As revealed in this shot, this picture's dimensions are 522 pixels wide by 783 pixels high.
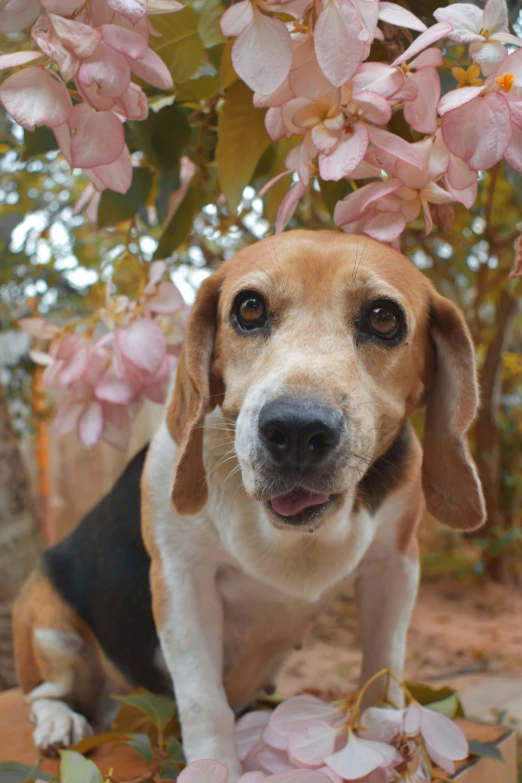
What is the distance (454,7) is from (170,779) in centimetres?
137

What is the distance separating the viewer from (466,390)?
1.36 metres

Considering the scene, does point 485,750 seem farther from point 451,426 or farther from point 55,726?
point 55,726

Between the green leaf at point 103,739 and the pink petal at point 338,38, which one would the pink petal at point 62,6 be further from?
the green leaf at point 103,739

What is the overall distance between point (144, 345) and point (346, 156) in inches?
23.6

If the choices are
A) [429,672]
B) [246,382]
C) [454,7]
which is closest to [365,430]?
[246,382]

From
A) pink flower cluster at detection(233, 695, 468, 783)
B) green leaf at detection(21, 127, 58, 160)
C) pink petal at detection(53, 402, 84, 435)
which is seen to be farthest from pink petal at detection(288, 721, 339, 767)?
green leaf at detection(21, 127, 58, 160)

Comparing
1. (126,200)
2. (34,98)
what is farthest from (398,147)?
(126,200)

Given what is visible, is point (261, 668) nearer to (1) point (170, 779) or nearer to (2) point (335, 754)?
(1) point (170, 779)

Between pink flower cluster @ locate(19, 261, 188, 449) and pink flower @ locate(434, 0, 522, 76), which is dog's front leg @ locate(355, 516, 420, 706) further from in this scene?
pink flower @ locate(434, 0, 522, 76)

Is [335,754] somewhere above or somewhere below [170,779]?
above

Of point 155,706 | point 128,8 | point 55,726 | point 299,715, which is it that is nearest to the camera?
point 128,8

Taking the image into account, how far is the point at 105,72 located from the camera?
3.22 feet

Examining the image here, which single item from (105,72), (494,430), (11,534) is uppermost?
(105,72)

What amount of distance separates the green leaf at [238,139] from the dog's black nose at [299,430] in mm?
443
